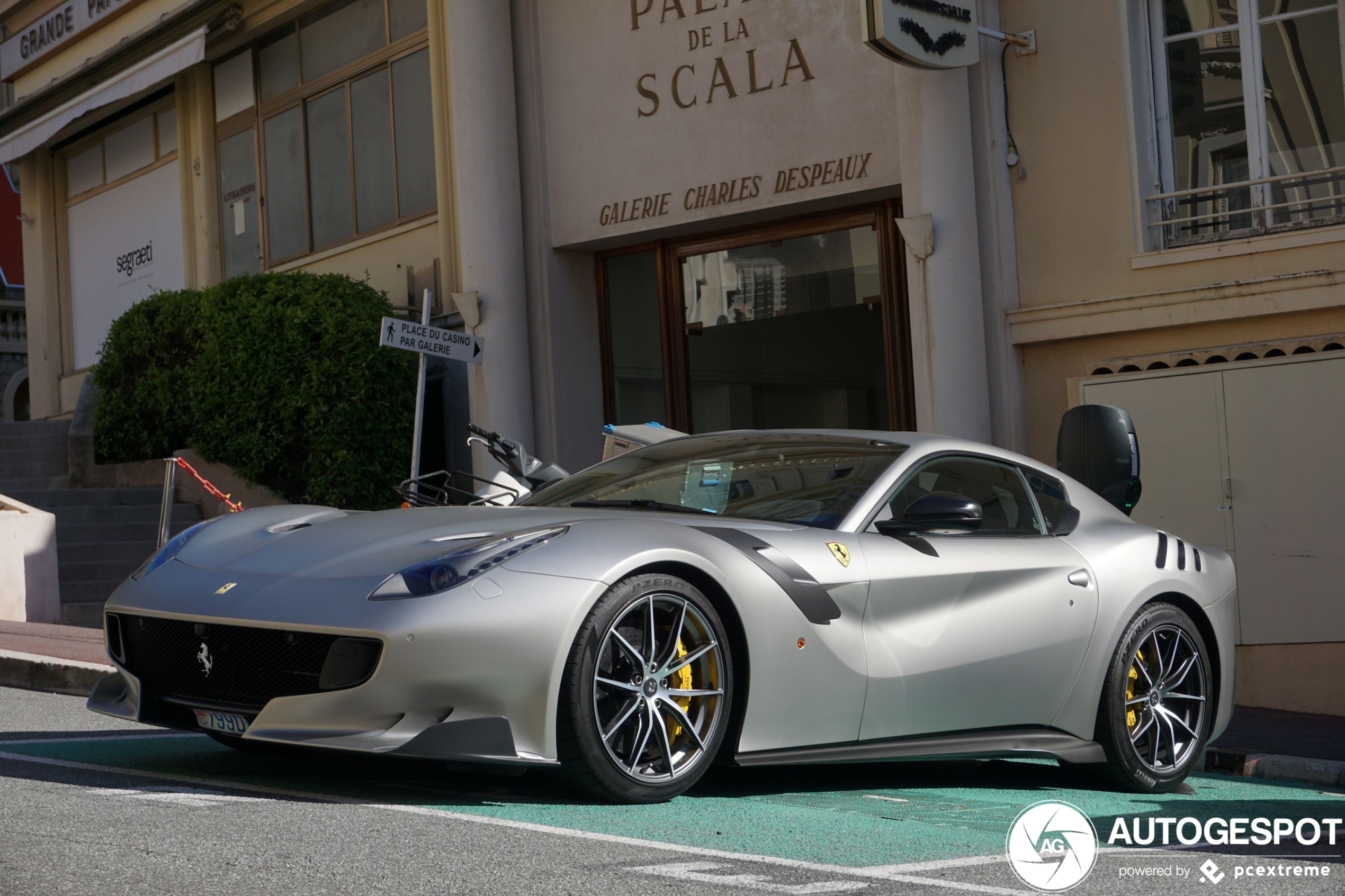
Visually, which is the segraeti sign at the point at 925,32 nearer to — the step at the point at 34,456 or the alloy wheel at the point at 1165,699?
the alloy wheel at the point at 1165,699

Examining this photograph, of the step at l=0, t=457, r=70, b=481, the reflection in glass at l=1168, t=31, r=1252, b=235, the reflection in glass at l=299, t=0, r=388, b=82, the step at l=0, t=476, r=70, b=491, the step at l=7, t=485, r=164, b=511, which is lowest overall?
the step at l=7, t=485, r=164, b=511

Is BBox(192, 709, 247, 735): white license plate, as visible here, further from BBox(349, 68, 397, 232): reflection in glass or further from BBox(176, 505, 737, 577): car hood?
BBox(349, 68, 397, 232): reflection in glass

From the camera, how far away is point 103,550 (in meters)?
14.0

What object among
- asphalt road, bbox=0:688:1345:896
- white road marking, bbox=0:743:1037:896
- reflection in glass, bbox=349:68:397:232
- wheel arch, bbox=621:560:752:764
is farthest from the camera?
reflection in glass, bbox=349:68:397:232

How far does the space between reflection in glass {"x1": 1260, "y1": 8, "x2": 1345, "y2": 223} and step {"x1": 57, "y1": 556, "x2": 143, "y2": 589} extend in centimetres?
975

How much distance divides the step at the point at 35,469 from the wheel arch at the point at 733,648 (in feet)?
46.4

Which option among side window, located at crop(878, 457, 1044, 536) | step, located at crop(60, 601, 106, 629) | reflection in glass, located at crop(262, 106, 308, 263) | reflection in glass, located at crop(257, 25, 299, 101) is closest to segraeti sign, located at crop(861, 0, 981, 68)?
side window, located at crop(878, 457, 1044, 536)

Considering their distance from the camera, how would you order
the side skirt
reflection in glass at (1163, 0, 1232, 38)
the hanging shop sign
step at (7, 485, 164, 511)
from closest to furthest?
the side skirt → reflection in glass at (1163, 0, 1232, 38) → step at (7, 485, 164, 511) → the hanging shop sign

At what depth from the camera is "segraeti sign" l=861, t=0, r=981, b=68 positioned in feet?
34.7

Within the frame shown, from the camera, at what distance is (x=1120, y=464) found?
24.8 ft

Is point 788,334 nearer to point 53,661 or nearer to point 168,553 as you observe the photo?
point 53,661

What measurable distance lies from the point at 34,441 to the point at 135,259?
4.68 meters

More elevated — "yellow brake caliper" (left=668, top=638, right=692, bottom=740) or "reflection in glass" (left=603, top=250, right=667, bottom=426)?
"reflection in glass" (left=603, top=250, right=667, bottom=426)

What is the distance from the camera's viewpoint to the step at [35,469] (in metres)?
17.1
